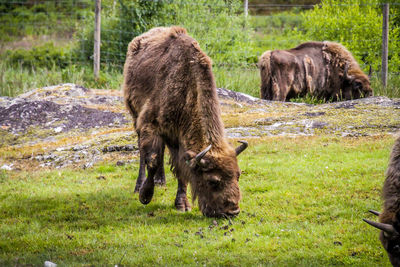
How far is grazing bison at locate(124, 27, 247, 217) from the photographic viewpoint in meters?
6.04

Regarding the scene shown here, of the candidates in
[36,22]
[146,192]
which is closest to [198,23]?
[146,192]

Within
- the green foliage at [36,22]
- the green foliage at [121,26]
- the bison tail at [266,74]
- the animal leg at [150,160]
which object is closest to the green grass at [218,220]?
the animal leg at [150,160]

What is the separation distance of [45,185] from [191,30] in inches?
337

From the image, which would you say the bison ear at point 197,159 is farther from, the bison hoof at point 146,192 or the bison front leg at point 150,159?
the bison hoof at point 146,192

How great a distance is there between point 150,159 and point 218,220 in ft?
4.22

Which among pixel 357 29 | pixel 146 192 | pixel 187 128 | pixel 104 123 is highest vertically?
pixel 357 29

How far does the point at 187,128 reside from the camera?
20.8ft

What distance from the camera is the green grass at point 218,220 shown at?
5156mm

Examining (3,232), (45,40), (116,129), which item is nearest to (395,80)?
(116,129)

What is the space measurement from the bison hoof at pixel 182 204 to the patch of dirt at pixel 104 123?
8.81ft

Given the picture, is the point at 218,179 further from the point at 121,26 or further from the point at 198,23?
the point at 121,26

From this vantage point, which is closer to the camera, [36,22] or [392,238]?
[392,238]

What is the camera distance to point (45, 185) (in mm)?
8117

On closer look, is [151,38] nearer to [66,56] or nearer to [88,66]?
[88,66]
